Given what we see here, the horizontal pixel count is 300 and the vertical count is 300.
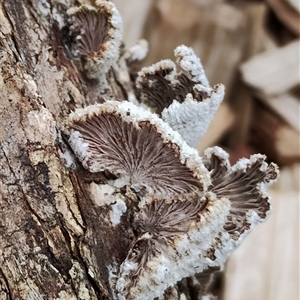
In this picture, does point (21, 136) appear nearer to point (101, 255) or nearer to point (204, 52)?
point (101, 255)

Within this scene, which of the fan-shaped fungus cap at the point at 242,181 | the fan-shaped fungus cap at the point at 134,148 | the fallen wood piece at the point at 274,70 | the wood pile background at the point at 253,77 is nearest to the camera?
the fan-shaped fungus cap at the point at 134,148

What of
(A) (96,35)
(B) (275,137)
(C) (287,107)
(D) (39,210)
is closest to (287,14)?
(C) (287,107)

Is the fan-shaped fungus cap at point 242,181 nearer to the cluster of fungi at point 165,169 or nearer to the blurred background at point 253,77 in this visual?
the cluster of fungi at point 165,169

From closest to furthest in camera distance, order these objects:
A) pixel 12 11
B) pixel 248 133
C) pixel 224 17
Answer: pixel 12 11
pixel 224 17
pixel 248 133

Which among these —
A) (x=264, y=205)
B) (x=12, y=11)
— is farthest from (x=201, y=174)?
(x=12, y=11)

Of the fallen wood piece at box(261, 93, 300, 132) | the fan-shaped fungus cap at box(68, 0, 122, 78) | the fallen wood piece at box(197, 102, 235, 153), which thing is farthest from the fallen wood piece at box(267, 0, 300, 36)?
the fan-shaped fungus cap at box(68, 0, 122, 78)

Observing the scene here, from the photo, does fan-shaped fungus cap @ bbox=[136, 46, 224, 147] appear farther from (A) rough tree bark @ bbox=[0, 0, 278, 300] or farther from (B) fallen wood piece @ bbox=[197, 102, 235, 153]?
(B) fallen wood piece @ bbox=[197, 102, 235, 153]

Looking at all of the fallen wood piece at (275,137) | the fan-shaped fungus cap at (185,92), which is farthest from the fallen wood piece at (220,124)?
the fan-shaped fungus cap at (185,92)
